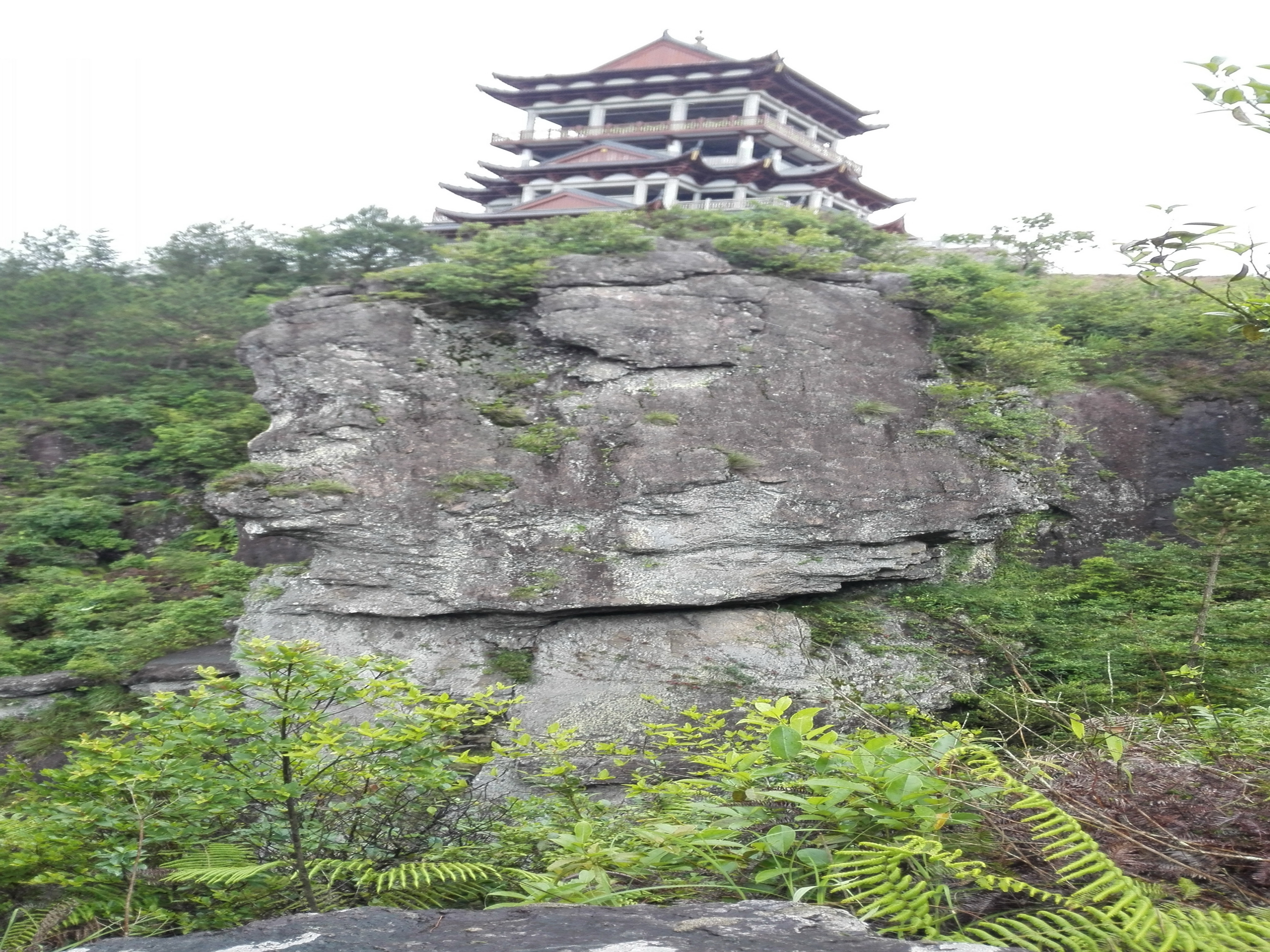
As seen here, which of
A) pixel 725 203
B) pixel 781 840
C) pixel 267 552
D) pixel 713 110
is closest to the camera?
pixel 781 840

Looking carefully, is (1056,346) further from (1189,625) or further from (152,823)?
(152,823)

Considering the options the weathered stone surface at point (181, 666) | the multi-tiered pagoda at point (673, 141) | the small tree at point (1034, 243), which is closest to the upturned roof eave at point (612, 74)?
the multi-tiered pagoda at point (673, 141)

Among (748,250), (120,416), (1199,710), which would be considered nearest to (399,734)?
(1199,710)

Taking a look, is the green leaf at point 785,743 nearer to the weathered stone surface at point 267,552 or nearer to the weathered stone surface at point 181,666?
the weathered stone surface at point 181,666

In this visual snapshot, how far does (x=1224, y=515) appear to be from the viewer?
7699mm

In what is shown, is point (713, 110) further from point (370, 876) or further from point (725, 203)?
point (370, 876)

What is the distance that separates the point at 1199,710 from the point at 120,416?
13.6 meters

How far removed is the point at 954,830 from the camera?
2.29m

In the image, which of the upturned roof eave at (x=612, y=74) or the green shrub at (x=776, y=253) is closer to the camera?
the green shrub at (x=776, y=253)

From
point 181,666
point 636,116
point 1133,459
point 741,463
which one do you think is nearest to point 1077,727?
point 741,463

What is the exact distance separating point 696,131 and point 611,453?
15828 millimetres

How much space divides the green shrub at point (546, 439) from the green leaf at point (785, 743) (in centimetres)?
709

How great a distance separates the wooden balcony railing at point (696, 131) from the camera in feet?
71.6

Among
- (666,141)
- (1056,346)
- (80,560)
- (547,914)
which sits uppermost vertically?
(666,141)
